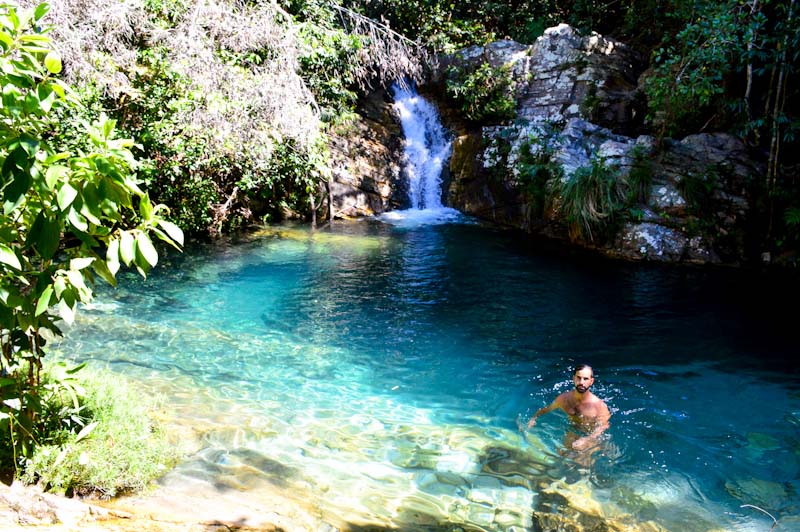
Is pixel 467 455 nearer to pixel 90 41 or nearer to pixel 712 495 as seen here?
pixel 712 495

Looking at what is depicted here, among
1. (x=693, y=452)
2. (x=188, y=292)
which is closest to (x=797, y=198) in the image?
(x=693, y=452)

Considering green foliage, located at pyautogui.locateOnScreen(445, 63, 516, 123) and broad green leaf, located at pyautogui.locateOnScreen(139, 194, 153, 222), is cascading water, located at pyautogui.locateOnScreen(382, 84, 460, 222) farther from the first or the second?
broad green leaf, located at pyautogui.locateOnScreen(139, 194, 153, 222)

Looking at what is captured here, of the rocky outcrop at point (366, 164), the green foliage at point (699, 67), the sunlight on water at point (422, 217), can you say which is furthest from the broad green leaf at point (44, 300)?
the rocky outcrop at point (366, 164)

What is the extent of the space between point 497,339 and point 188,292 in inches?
186

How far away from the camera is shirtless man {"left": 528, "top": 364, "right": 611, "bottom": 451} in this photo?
16.5 feet

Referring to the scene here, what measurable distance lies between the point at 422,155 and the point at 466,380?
→ 11.2 meters

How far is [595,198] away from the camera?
11.7 m

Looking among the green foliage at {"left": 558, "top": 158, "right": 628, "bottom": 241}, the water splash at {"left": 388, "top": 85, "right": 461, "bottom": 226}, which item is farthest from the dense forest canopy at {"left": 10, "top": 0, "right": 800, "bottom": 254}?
the water splash at {"left": 388, "top": 85, "right": 461, "bottom": 226}

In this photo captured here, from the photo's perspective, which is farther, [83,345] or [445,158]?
[445,158]

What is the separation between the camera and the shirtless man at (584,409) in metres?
5.03

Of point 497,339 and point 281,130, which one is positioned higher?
point 281,130

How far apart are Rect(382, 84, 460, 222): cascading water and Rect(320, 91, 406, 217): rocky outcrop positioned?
0.34 meters

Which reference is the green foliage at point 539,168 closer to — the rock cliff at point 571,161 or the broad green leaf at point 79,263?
the rock cliff at point 571,161

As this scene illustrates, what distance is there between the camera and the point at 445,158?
1627 cm
